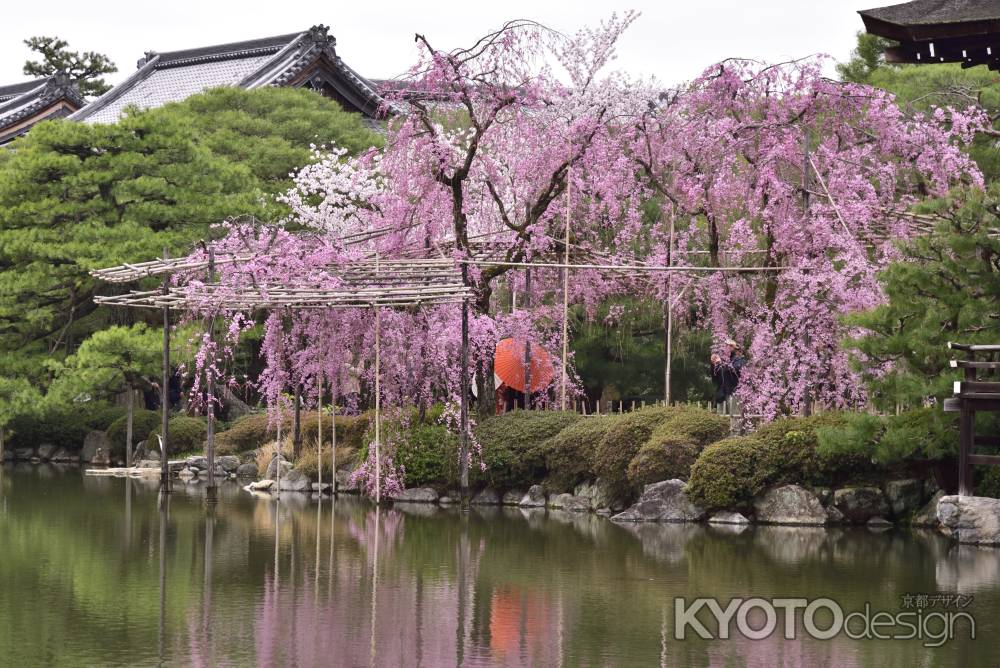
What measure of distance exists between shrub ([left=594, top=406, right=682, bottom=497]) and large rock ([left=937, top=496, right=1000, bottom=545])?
15.2 ft

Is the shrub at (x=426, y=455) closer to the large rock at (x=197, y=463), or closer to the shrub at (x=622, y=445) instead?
the shrub at (x=622, y=445)

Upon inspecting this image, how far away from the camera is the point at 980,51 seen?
15.1 m

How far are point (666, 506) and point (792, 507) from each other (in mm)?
1711

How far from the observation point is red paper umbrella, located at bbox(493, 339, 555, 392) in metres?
25.2

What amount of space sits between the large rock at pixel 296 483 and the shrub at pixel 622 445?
592 centimetres

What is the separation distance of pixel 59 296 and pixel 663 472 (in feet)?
50.3

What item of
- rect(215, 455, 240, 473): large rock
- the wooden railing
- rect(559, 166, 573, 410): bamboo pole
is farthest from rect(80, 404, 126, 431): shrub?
the wooden railing

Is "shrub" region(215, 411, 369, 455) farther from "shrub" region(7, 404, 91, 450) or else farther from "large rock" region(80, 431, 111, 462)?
"shrub" region(7, 404, 91, 450)

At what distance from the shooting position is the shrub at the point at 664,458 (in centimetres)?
2000

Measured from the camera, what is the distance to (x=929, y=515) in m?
19.2

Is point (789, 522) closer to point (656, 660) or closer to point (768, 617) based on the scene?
point (768, 617)

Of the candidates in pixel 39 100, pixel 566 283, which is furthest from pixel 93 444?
pixel 39 100

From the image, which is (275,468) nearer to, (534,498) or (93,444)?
(534,498)

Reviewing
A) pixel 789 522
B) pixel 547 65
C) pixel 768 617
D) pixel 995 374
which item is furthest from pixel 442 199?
pixel 768 617
